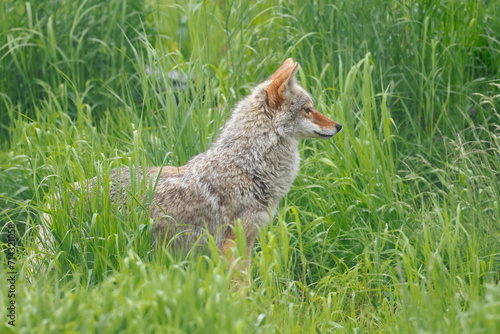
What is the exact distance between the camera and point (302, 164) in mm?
5922

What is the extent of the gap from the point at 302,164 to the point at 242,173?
3.08ft

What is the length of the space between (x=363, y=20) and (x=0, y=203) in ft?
10.3

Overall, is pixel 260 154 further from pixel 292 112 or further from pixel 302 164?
pixel 302 164

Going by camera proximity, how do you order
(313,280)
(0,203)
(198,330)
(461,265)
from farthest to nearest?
1. (0,203)
2. (313,280)
3. (461,265)
4. (198,330)

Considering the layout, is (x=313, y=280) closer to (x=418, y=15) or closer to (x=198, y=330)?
(x=198, y=330)

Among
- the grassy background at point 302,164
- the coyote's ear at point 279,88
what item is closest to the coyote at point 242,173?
the coyote's ear at point 279,88

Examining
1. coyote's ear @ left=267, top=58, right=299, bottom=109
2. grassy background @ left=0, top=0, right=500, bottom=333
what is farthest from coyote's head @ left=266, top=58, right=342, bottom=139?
grassy background @ left=0, top=0, right=500, bottom=333

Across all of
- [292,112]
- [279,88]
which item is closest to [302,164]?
[292,112]

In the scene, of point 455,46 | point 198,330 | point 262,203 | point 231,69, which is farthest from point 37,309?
point 455,46

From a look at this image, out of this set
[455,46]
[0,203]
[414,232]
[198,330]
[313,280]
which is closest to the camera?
[198,330]

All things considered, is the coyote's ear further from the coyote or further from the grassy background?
the grassy background

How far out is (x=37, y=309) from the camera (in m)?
3.33

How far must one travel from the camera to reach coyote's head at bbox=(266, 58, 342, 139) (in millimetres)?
5207

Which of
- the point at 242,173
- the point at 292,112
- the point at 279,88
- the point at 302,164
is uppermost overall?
the point at 279,88
